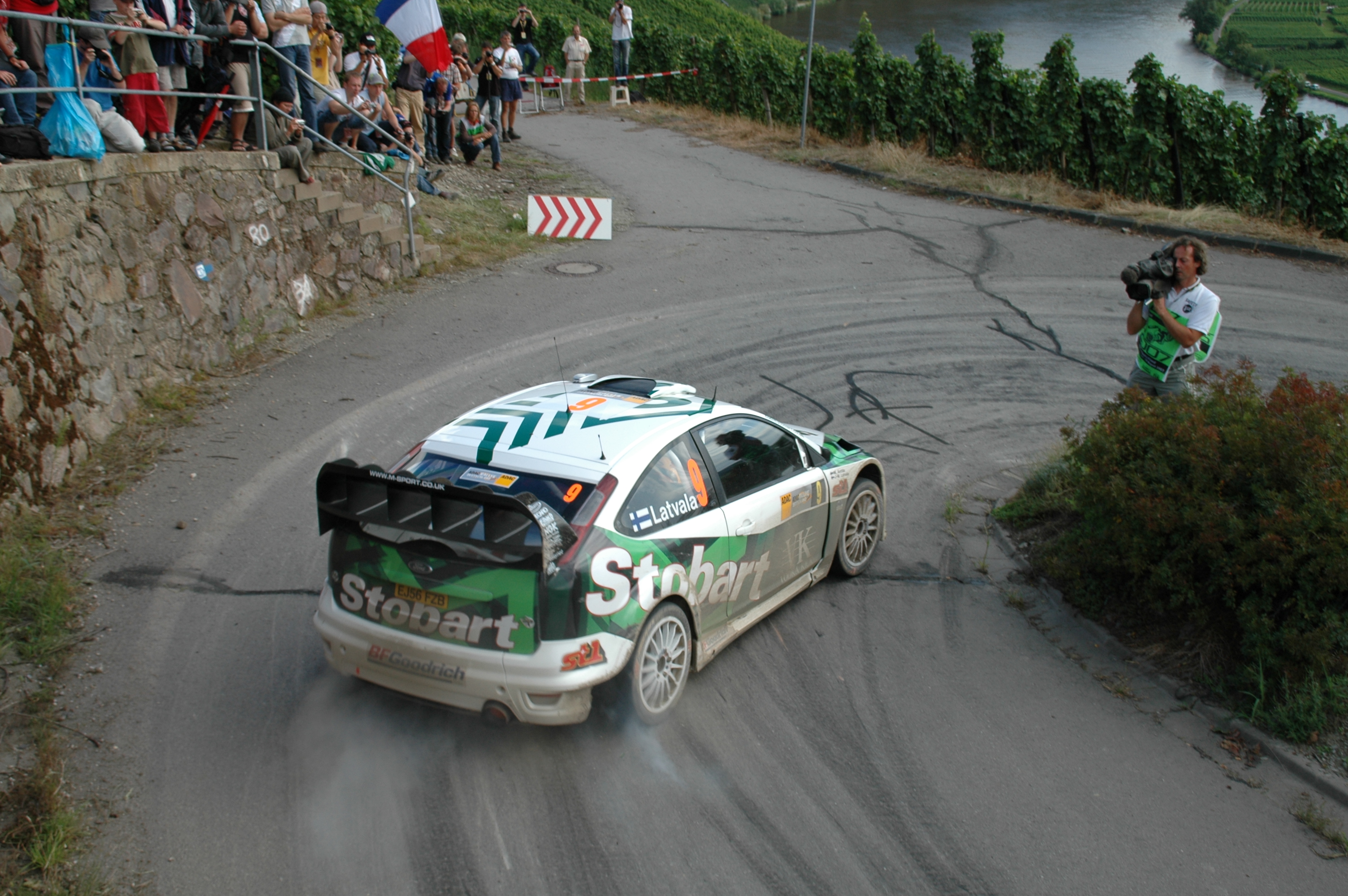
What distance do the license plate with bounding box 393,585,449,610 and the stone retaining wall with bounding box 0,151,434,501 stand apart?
410cm

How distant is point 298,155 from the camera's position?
449 inches

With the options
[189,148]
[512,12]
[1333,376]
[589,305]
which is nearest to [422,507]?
[189,148]

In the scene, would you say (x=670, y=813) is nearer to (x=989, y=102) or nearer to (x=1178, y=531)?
(x=1178, y=531)

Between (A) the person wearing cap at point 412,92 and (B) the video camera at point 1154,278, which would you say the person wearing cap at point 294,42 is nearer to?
(A) the person wearing cap at point 412,92

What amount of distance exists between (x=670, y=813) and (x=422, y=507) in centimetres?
196

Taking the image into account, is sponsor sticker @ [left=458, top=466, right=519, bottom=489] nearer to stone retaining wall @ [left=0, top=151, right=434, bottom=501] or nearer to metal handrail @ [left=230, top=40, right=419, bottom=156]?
stone retaining wall @ [left=0, top=151, right=434, bottom=501]

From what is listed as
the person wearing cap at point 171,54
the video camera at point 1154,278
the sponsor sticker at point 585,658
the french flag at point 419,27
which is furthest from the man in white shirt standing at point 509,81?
the sponsor sticker at point 585,658

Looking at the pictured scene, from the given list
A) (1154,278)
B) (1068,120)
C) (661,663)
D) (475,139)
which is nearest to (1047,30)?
(1068,120)

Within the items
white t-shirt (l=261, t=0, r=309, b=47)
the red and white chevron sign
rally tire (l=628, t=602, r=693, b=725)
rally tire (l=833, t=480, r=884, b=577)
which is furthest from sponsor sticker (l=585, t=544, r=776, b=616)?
the red and white chevron sign

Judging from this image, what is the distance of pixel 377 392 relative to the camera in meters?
10.1

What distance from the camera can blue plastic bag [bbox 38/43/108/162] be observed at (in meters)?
8.08

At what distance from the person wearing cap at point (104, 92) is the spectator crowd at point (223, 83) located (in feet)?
0.04

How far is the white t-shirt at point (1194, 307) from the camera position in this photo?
7562 millimetres

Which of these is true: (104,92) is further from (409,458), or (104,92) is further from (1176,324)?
(1176,324)
